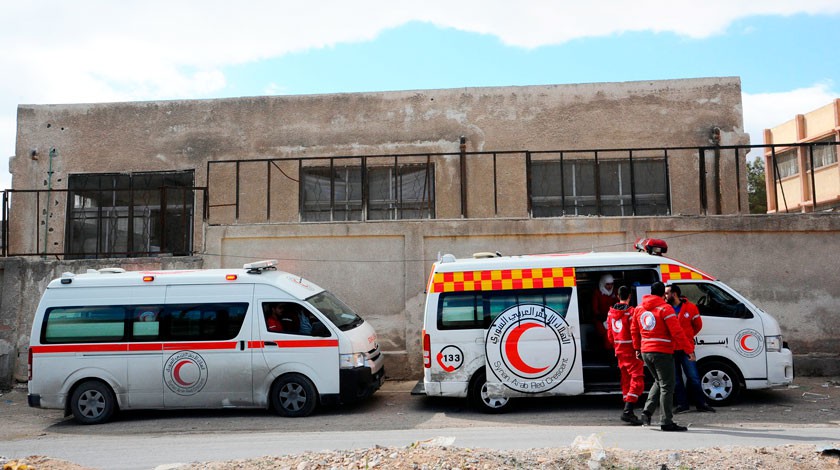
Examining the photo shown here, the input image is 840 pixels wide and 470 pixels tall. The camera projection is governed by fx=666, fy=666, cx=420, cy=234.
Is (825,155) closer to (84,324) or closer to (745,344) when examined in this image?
(745,344)

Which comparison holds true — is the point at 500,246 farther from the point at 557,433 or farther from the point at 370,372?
the point at 557,433

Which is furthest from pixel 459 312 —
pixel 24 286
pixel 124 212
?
pixel 124 212

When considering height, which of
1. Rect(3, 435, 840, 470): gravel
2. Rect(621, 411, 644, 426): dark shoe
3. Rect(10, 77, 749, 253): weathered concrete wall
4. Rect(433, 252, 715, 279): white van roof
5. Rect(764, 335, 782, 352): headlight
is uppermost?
Rect(10, 77, 749, 253): weathered concrete wall

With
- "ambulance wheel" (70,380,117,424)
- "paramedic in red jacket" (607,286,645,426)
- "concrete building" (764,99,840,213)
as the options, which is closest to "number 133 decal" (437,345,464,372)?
"paramedic in red jacket" (607,286,645,426)

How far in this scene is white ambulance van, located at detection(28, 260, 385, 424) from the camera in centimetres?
943

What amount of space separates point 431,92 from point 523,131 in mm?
2224

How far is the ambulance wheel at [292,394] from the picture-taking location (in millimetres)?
9406

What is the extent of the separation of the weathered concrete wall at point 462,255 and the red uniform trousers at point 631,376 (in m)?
3.89

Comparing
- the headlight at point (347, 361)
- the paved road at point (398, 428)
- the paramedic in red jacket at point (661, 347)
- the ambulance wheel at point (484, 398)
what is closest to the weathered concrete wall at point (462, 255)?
the paved road at point (398, 428)

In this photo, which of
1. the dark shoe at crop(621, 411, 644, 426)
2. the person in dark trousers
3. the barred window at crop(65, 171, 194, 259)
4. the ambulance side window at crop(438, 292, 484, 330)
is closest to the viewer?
the dark shoe at crop(621, 411, 644, 426)

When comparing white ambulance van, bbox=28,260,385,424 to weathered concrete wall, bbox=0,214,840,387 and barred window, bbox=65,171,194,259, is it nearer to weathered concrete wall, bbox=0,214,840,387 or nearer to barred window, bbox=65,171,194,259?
weathered concrete wall, bbox=0,214,840,387

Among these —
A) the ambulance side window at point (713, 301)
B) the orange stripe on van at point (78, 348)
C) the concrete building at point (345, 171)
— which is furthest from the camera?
the concrete building at point (345, 171)

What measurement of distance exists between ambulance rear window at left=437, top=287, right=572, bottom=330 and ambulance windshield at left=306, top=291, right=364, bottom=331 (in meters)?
1.57

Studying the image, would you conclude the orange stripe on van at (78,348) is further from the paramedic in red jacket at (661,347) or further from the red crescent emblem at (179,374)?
the paramedic in red jacket at (661,347)
